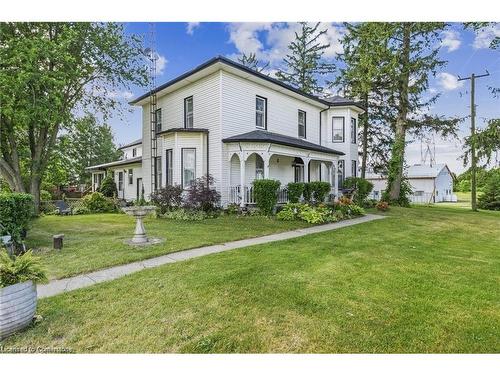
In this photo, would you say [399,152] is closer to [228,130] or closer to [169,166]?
[228,130]

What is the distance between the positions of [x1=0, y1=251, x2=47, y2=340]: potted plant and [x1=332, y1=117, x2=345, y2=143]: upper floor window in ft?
46.7

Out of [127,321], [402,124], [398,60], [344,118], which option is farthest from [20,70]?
[402,124]

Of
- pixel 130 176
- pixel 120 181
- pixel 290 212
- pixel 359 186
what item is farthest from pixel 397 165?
pixel 120 181

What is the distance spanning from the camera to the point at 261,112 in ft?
37.0

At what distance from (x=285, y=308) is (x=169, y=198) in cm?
743

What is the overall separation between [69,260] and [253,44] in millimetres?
4386

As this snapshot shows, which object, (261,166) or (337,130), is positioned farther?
(337,130)

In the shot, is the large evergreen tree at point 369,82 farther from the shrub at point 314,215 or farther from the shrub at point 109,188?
the shrub at point 109,188

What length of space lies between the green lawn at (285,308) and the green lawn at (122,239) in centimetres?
92

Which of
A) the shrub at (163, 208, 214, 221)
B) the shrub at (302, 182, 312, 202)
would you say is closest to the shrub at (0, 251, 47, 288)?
the shrub at (163, 208, 214, 221)

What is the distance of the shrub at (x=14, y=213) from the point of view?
15.8 feet

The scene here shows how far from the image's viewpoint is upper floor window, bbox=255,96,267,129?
11.1 m

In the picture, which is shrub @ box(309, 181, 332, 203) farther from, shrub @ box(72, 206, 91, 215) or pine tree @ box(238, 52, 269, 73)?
shrub @ box(72, 206, 91, 215)
